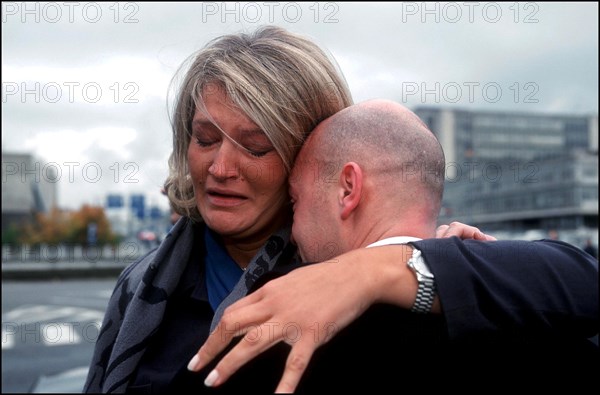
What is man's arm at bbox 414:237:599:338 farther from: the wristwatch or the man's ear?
the man's ear

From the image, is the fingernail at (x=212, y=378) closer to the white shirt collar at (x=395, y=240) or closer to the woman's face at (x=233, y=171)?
the white shirt collar at (x=395, y=240)

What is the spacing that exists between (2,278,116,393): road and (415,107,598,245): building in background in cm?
1984

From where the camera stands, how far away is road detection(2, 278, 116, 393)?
29.8 feet

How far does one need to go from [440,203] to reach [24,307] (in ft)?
53.7

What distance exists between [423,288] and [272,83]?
80 cm

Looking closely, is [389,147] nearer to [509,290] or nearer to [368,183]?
[368,183]

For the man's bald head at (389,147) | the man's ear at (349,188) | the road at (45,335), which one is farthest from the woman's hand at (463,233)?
the road at (45,335)

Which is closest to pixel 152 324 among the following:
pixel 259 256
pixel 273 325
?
pixel 259 256

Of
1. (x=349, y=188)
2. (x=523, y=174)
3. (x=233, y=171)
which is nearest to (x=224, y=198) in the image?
(x=233, y=171)

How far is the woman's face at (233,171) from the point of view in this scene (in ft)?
5.92

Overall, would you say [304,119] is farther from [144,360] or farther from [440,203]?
[144,360]

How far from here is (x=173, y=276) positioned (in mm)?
2018

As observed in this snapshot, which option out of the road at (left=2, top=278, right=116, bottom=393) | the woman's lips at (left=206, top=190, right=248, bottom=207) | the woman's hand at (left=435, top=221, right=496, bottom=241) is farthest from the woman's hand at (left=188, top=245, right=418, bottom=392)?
the road at (left=2, top=278, right=116, bottom=393)

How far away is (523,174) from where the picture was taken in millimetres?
62062
